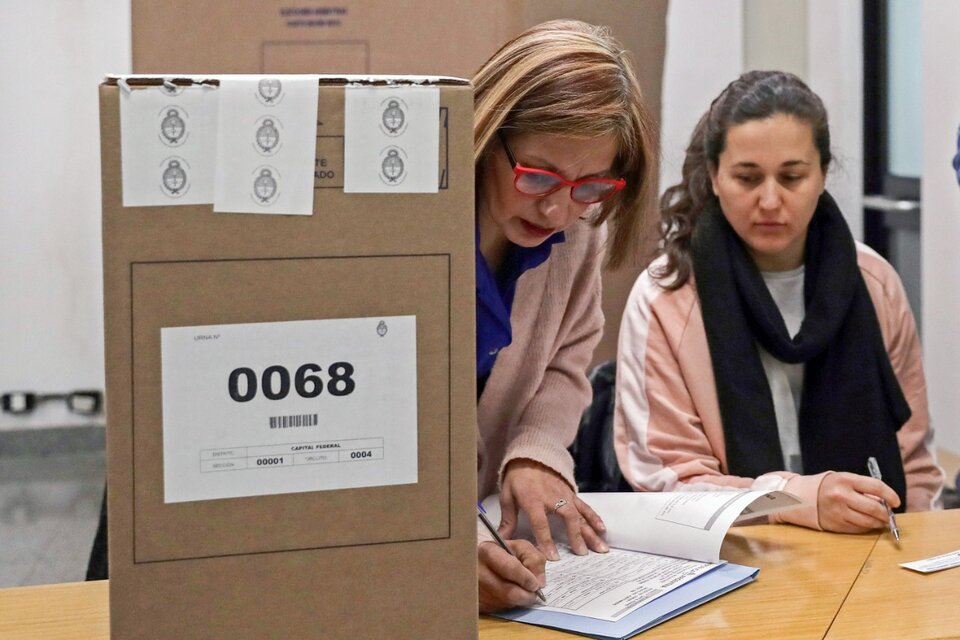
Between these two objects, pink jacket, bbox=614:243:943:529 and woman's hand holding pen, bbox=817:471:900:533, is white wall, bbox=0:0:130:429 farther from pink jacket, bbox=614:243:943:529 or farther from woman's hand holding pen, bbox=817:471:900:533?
woman's hand holding pen, bbox=817:471:900:533

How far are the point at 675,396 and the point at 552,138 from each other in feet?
2.39

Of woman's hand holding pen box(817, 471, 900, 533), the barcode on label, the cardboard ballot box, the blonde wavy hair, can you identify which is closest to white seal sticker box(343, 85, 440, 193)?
the cardboard ballot box

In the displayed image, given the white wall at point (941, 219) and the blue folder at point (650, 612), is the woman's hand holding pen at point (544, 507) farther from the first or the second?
the white wall at point (941, 219)

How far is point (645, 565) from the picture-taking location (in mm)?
1103

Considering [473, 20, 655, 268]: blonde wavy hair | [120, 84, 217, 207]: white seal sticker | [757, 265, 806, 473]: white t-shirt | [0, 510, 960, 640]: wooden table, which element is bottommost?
[0, 510, 960, 640]: wooden table

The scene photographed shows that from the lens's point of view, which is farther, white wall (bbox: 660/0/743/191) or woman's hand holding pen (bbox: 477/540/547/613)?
white wall (bbox: 660/0/743/191)

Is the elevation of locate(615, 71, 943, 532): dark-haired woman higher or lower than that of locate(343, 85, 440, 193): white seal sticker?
lower

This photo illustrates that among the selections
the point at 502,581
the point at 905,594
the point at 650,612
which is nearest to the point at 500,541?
the point at 502,581

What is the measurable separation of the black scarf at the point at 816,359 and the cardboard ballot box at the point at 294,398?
3.50 feet

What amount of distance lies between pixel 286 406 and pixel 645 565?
510mm

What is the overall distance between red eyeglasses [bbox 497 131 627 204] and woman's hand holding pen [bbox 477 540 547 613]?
392 millimetres

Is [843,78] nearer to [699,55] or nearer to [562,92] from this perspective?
[699,55]

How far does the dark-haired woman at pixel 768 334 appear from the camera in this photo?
1759 millimetres

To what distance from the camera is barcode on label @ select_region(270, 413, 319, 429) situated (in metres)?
0.73
